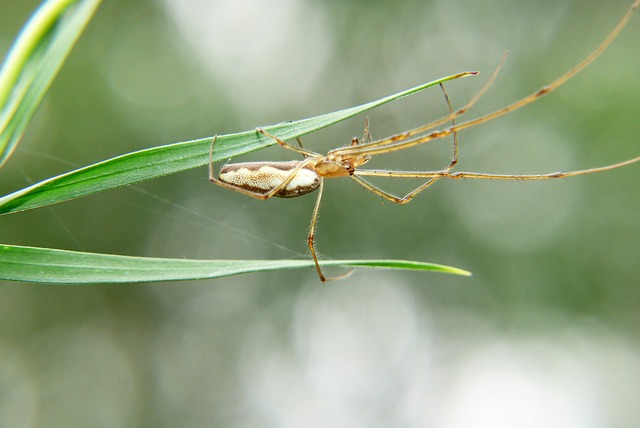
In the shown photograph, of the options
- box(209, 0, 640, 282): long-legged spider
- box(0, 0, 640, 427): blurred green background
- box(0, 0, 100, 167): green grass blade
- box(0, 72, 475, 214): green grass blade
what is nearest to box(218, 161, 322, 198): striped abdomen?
box(209, 0, 640, 282): long-legged spider

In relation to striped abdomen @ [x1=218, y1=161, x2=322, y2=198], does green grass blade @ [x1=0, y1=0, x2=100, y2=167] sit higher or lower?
higher

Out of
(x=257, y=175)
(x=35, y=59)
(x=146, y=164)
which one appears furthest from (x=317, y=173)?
(x=35, y=59)

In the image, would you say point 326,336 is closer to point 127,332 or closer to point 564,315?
point 127,332

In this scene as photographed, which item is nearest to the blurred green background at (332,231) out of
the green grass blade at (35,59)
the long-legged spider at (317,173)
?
the long-legged spider at (317,173)

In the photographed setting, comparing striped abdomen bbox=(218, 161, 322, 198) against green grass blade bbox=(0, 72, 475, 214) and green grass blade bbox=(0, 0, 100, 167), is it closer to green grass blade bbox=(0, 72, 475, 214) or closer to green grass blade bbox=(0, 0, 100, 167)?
green grass blade bbox=(0, 72, 475, 214)

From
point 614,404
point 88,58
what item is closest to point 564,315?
point 614,404

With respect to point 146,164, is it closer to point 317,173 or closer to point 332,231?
point 317,173
